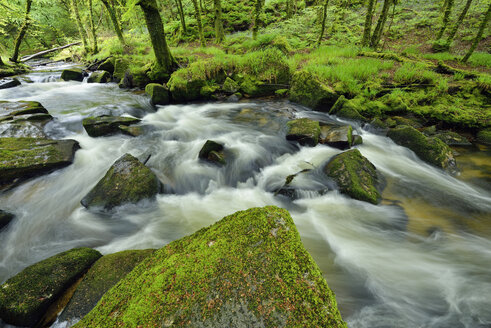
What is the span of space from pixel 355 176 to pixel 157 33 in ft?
29.3

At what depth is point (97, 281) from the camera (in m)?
2.12

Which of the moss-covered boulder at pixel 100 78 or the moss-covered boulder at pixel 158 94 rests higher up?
the moss-covered boulder at pixel 100 78

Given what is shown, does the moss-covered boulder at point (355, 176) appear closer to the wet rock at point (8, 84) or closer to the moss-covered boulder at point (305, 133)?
the moss-covered boulder at point (305, 133)

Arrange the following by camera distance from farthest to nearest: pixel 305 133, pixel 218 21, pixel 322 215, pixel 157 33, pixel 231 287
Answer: pixel 218 21
pixel 157 33
pixel 305 133
pixel 322 215
pixel 231 287

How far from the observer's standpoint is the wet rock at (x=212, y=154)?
17.0 ft

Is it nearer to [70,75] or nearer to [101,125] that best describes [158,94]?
[101,125]

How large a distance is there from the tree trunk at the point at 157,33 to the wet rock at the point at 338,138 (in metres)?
7.63

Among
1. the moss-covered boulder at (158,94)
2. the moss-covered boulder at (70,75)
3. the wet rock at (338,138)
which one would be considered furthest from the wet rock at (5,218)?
the moss-covered boulder at (70,75)

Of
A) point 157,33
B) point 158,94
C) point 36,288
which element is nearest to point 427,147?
point 36,288

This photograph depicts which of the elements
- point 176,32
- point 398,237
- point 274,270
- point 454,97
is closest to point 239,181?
point 398,237

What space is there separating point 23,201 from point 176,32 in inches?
838

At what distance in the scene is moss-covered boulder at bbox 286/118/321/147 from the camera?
5570mm

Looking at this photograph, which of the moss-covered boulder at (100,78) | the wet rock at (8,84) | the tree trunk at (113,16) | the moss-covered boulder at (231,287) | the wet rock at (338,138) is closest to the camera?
the moss-covered boulder at (231,287)

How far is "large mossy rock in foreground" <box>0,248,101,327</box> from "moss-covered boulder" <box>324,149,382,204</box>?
14.0 feet
